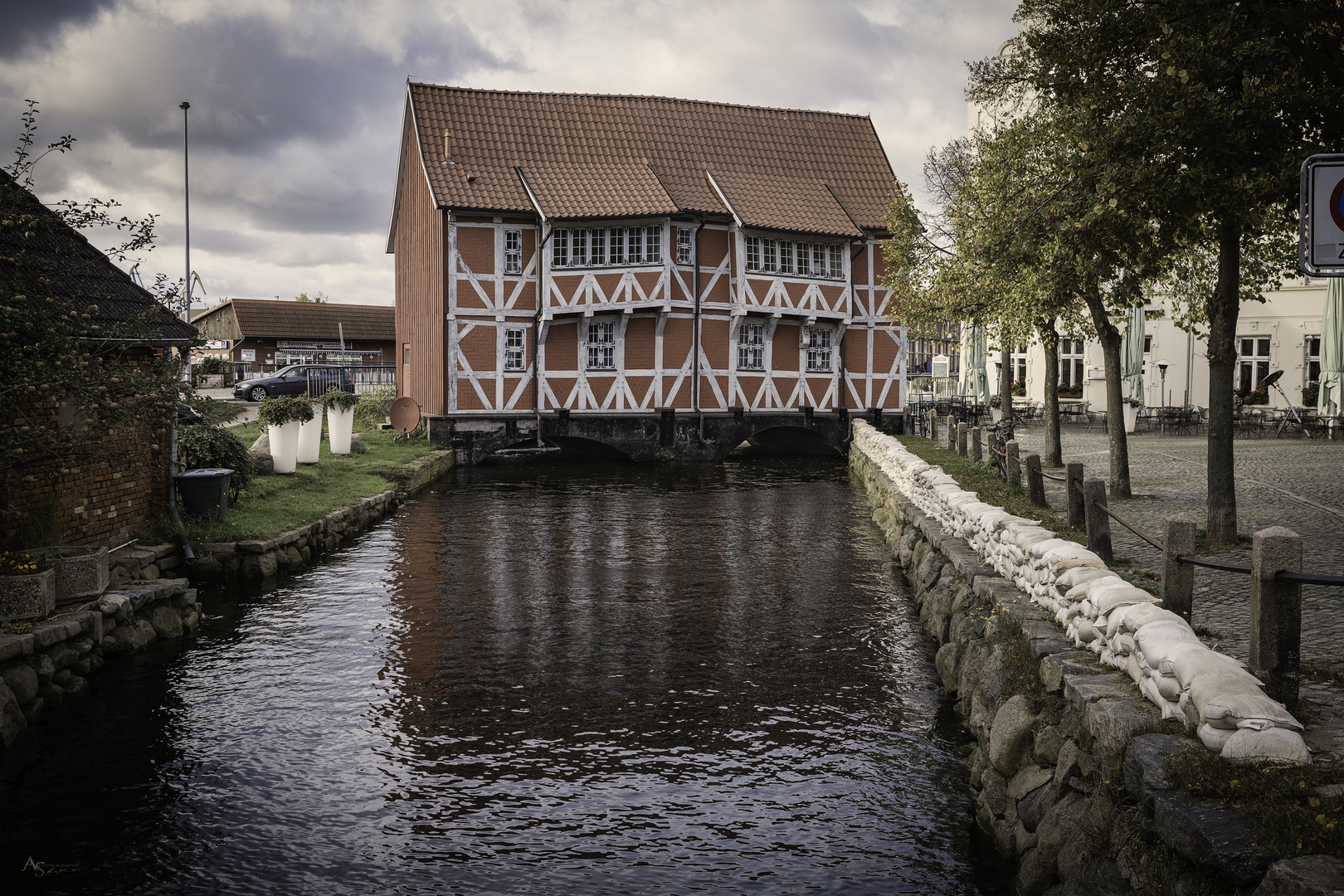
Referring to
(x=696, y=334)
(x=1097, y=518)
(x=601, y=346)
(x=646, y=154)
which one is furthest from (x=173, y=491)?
(x=646, y=154)

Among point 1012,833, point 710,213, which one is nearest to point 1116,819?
point 1012,833

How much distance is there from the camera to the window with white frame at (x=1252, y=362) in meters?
30.6

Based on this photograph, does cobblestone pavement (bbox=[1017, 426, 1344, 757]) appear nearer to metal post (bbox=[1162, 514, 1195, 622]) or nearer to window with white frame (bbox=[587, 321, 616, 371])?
metal post (bbox=[1162, 514, 1195, 622])

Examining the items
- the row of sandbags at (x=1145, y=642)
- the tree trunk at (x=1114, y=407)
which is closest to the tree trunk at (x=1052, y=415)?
the tree trunk at (x=1114, y=407)

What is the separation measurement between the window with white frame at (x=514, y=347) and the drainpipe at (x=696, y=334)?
474 centimetres

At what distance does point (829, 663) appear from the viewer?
973cm

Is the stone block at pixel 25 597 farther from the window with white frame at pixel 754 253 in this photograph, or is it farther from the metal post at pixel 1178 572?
the window with white frame at pixel 754 253

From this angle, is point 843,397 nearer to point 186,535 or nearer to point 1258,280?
point 1258,280

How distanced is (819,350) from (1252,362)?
40.9 feet

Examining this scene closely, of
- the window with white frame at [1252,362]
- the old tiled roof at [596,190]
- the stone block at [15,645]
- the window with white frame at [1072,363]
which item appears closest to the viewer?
the stone block at [15,645]

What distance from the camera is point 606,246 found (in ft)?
94.6

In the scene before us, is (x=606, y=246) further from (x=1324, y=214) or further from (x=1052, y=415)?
(x=1324, y=214)

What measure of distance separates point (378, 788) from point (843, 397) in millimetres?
26355

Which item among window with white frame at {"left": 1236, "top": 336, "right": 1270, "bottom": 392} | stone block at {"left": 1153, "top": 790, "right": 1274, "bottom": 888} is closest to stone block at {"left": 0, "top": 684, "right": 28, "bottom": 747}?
stone block at {"left": 1153, "top": 790, "right": 1274, "bottom": 888}
